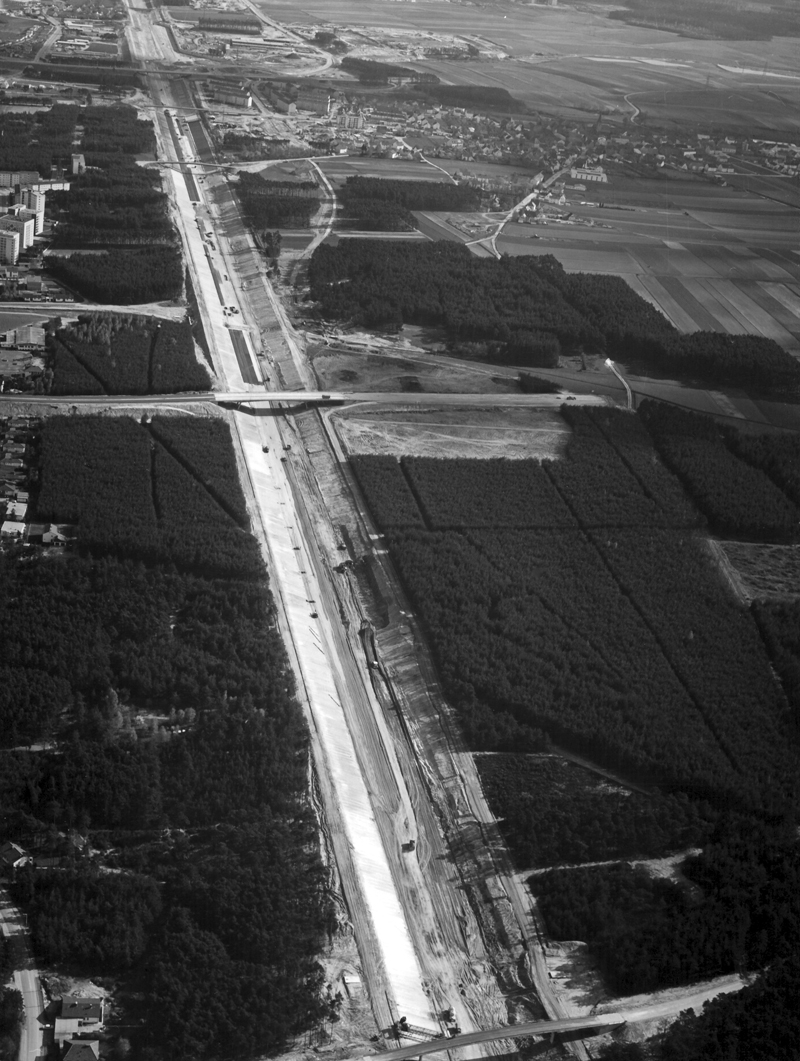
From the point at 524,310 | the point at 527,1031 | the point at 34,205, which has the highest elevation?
the point at 34,205

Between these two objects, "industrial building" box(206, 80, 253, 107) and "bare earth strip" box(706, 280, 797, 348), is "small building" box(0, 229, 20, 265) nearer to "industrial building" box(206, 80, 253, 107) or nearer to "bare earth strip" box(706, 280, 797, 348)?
"bare earth strip" box(706, 280, 797, 348)

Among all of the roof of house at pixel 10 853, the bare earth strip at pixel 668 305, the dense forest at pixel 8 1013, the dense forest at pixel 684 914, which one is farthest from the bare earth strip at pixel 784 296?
the dense forest at pixel 8 1013

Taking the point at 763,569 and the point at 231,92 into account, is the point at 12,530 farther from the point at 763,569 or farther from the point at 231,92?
the point at 231,92

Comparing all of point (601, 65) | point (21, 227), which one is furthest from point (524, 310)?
point (601, 65)

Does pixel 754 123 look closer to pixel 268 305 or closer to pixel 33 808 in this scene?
pixel 268 305

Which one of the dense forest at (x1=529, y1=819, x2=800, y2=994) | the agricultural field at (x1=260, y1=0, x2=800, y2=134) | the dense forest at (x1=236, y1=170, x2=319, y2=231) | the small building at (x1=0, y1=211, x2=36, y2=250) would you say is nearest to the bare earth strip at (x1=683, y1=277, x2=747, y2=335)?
the dense forest at (x1=236, y1=170, x2=319, y2=231)

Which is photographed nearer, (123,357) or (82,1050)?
(82,1050)
